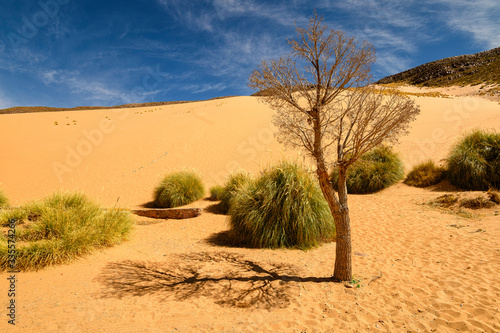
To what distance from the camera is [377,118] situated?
12.9ft

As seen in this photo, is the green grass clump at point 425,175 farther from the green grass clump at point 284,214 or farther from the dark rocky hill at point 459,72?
the dark rocky hill at point 459,72

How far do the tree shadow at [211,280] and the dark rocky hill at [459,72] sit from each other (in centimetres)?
5034

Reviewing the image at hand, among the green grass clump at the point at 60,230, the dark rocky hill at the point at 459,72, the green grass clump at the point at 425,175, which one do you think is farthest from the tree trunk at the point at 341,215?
the dark rocky hill at the point at 459,72

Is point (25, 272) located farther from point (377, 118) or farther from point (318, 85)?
point (377, 118)

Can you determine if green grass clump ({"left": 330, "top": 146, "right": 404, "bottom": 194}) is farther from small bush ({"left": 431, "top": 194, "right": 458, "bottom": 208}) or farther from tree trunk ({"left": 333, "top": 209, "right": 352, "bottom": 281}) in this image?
tree trunk ({"left": 333, "top": 209, "right": 352, "bottom": 281})

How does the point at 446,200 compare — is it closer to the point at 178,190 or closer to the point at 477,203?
the point at 477,203

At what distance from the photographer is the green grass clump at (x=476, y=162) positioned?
900cm

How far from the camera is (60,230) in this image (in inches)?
199

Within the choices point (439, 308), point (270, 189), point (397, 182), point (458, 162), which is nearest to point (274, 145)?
point (397, 182)

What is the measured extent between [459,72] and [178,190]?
63148 millimetres

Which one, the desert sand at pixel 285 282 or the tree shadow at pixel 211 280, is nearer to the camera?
the desert sand at pixel 285 282

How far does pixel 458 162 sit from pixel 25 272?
12.6 meters

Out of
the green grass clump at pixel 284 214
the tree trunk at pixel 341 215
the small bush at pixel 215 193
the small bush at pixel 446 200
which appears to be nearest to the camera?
the tree trunk at pixel 341 215
